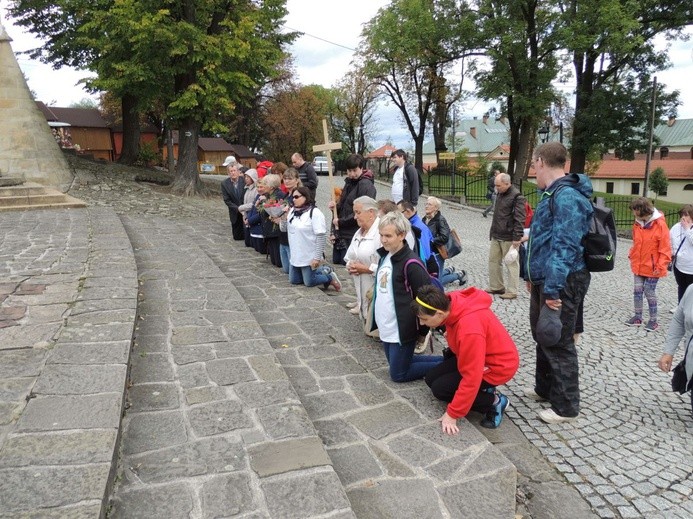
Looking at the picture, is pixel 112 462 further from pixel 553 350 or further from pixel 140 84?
pixel 140 84

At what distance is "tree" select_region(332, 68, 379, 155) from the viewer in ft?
135

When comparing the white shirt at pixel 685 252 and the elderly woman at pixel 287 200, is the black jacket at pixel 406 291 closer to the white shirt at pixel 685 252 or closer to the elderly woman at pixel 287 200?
the elderly woman at pixel 287 200

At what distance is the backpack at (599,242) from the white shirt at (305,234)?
3335 millimetres

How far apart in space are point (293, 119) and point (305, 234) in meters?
37.9

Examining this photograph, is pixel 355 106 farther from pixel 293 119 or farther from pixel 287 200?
pixel 287 200

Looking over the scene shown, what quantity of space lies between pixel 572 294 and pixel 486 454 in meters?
1.30

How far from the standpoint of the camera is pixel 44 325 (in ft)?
13.8

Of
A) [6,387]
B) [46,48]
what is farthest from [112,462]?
[46,48]

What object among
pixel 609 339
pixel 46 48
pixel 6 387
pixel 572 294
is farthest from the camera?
pixel 46 48

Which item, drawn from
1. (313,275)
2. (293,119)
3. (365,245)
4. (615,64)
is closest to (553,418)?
(365,245)

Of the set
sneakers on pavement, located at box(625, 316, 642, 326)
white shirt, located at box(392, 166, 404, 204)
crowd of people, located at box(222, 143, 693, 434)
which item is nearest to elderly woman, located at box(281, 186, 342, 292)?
crowd of people, located at box(222, 143, 693, 434)

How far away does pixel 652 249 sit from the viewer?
6180 mm

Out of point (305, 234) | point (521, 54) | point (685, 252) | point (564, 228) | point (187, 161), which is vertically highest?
point (521, 54)

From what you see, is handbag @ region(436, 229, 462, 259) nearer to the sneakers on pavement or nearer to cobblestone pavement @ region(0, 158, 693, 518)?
cobblestone pavement @ region(0, 158, 693, 518)
